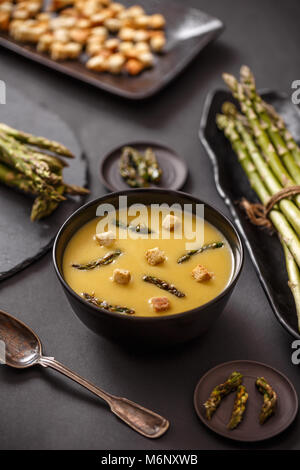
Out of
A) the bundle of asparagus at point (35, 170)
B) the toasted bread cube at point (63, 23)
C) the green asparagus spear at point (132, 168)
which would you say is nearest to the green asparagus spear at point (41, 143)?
the bundle of asparagus at point (35, 170)

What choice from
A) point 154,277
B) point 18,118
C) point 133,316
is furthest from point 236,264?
point 18,118

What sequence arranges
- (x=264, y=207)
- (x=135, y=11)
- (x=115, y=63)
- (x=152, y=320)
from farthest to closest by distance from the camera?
(x=135, y=11)
(x=115, y=63)
(x=264, y=207)
(x=152, y=320)

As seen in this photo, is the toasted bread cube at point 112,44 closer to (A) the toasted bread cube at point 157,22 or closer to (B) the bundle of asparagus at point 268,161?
(A) the toasted bread cube at point 157,22

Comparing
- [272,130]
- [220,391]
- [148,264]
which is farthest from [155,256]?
[272,130]

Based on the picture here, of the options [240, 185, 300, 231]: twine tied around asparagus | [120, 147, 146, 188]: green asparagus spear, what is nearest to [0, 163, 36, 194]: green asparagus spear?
[120, 147, 146, 188]: green asparagus spear

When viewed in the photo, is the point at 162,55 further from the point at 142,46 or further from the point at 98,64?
A: the point at 98,64

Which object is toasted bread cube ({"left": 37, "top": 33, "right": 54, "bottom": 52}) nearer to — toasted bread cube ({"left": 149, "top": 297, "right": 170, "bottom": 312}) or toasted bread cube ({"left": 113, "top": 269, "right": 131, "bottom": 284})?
toasted bread cube ({"left": 113, "top": 269, "right": 131, "bottom": 284})

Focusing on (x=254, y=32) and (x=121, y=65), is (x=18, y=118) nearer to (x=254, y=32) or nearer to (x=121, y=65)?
(x=121, y=65)
